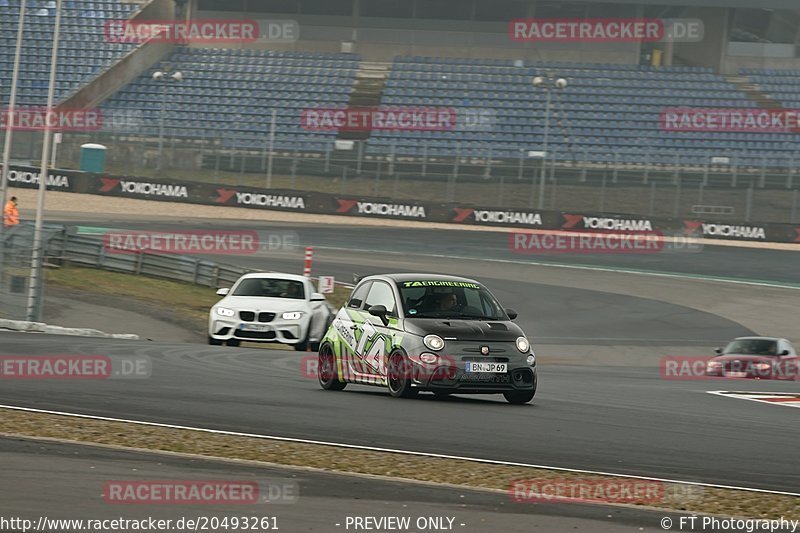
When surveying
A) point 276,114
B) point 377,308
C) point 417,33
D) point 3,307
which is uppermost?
point 417,33

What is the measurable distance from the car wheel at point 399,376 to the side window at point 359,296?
3.96 feet

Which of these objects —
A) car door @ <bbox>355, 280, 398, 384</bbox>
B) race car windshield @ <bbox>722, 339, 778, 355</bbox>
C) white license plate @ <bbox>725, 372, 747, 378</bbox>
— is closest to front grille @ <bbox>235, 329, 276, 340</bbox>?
car door @ <bbox>355, 280, 398, 384</bbox>

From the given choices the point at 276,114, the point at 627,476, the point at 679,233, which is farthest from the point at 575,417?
the point at 276,114

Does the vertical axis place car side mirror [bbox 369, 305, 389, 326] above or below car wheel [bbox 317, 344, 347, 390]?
above

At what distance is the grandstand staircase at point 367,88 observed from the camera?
57.7 metres

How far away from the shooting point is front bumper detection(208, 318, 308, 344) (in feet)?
70.7

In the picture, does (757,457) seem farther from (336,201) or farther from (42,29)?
(42,29)

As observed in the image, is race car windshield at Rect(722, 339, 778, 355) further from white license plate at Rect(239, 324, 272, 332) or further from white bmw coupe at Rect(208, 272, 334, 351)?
white license plate at Rect(239, 324, 272, 332)

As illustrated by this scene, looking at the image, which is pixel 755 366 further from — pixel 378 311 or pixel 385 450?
pixel 385 450

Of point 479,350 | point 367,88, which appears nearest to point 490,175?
point 367,88

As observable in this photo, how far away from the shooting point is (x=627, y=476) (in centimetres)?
917

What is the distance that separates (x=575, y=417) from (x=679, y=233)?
35965 millimetres

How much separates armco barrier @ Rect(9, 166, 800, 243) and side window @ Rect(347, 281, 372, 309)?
3314 cm

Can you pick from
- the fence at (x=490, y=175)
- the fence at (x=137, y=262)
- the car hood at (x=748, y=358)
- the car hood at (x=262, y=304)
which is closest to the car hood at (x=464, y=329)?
the car hood at (x=262, y=304)
